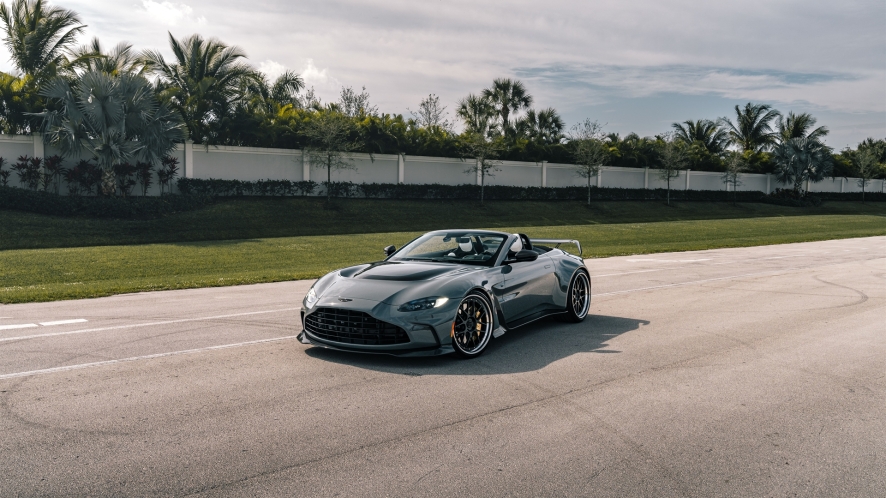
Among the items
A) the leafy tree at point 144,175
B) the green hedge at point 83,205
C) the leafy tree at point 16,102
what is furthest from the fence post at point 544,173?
the leafy tree at point 16,102

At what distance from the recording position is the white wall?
34000 mm

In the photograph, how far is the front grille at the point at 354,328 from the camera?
661 centimetres

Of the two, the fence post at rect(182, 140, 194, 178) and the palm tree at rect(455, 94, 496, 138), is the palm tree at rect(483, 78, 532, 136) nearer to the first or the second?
the palm tree at rect(455, 94, 496, 138)

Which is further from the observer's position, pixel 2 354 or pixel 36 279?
pixel 36 279

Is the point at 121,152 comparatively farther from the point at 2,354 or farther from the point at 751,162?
the point at 751,162

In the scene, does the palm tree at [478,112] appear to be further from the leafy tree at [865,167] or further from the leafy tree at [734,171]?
the leafy tree at [865,167]

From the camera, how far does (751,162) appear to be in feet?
219

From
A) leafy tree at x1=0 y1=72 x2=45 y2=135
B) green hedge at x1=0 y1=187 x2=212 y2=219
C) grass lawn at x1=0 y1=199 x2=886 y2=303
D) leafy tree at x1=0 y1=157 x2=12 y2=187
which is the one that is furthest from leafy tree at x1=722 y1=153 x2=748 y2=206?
leafy tree at x1=0 y1=157 x2=12 y2=187

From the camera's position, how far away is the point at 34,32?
32.2 metres

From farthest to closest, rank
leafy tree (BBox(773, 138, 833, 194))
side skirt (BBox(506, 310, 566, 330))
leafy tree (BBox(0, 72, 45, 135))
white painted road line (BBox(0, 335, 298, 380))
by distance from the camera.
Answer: leafy tree (BBox(773, 138, 833, 194)), leafy tree (BBox(0, 72, 45, 135)), side skirt (BBox(506, 310, 566, 330)), white painted road line (BBox(0, 335, 298, 380))

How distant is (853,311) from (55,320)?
11310mm

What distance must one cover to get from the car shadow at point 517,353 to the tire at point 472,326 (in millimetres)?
114

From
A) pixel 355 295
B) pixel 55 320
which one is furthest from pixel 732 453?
pixel 55 320

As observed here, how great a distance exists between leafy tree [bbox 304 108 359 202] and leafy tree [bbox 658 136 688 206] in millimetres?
26258
